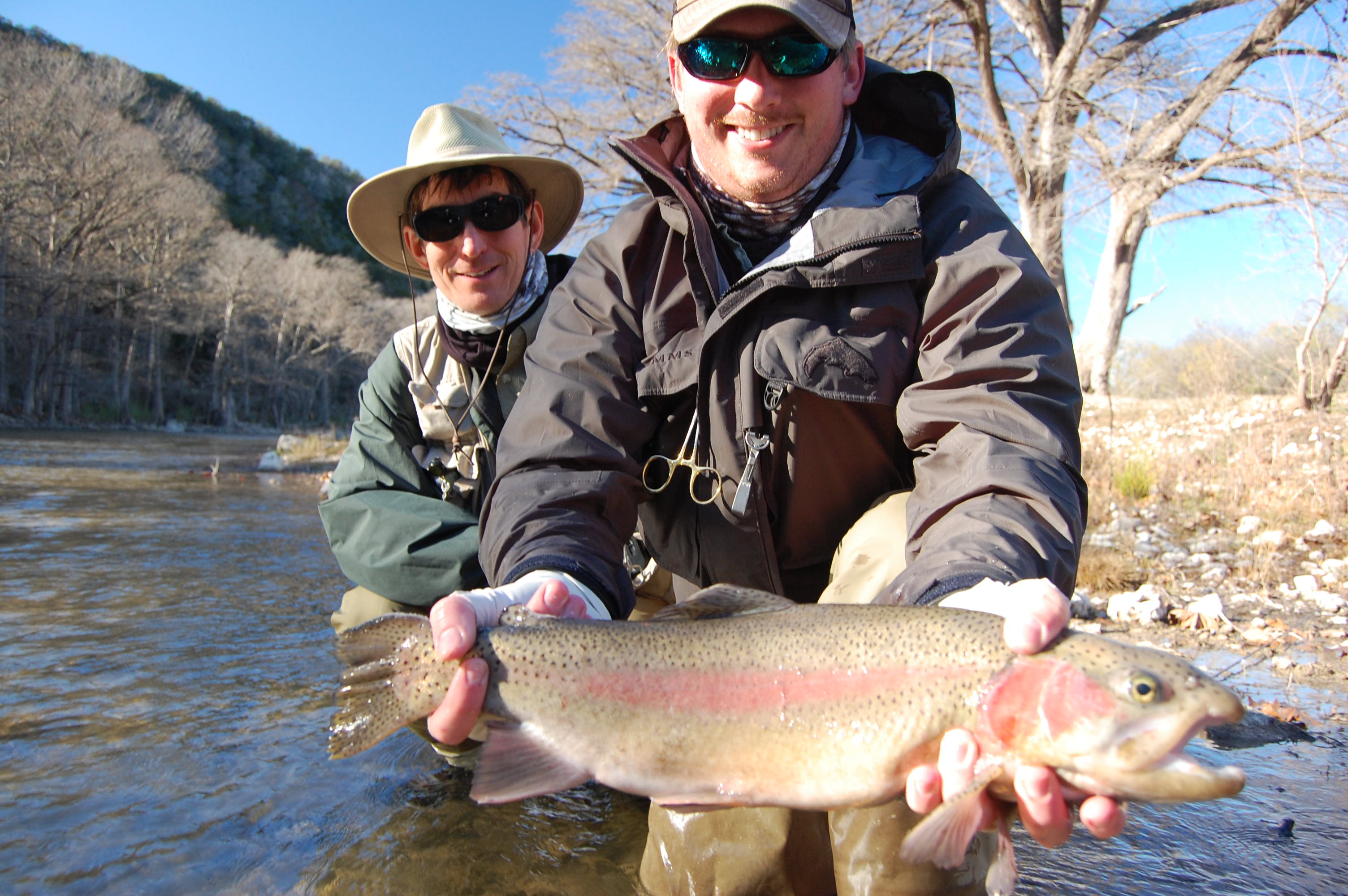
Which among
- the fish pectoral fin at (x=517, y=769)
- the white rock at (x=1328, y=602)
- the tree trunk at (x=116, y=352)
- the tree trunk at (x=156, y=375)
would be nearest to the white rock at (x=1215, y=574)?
the white rock at (x=1328, y=602)

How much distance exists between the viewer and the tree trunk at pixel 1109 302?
→ 14523mm

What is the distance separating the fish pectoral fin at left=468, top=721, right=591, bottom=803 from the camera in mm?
1835

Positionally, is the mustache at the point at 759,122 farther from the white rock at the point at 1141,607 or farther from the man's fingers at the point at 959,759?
the white rock at the point at 1141,607

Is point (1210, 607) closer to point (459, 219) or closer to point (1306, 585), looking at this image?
point (1306, 585)

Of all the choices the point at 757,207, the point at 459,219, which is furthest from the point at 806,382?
the point at 459,219

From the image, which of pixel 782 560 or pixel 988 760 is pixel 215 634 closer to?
pixel 782 560

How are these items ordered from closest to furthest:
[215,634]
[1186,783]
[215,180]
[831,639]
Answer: [1186,783]
[831,639]
[215,634]
[215,180]

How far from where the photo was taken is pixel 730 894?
2.22 metres

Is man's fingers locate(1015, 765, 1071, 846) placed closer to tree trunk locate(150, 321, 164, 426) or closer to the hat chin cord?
the hat chin cord

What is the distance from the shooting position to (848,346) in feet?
8.00

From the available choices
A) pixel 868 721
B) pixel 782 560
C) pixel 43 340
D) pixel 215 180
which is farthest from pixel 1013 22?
pixel 215 180

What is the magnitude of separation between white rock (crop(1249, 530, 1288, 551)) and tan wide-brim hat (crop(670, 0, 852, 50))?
517 centimetres

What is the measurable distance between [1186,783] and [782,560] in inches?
56.0

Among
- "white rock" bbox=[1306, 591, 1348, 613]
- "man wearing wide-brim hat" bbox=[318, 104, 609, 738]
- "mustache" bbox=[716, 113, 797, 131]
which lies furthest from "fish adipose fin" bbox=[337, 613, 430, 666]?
"white rock" bbox=[1306, 591, 1348, 613]
